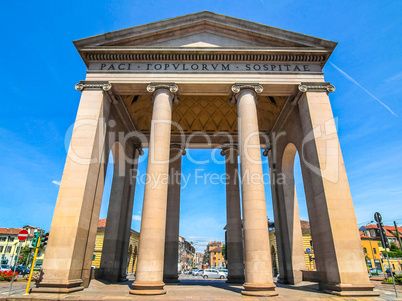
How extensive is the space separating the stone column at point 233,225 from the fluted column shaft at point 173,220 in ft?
18.2

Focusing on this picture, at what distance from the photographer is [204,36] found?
74.0ft

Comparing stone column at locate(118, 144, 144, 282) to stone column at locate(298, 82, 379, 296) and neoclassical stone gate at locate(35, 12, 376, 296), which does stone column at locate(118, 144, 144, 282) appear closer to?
neoclassical stone gate at locate(35, 12, 376, 296)

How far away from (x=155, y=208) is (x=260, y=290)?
27.0 feet

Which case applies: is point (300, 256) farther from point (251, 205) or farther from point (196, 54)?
point (196, 54)

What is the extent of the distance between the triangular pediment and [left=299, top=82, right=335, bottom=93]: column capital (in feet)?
10.9

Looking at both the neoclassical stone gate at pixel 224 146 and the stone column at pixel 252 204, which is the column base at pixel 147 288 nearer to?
the neoclassical stone gate at pixel 224 146

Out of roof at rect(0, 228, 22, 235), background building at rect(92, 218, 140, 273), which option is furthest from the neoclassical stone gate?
roof at rect(0, 228, 22, 235)

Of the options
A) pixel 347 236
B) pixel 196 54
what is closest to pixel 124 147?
pixel 196 54

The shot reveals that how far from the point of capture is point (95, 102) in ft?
66.9

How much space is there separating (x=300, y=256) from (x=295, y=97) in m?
15.2

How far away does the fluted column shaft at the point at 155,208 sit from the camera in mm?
15305

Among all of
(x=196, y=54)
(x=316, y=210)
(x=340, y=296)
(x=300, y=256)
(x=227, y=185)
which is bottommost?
(x=340, y=296)

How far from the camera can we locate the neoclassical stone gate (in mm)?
16188

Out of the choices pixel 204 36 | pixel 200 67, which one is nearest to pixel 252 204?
pixel 200 67
